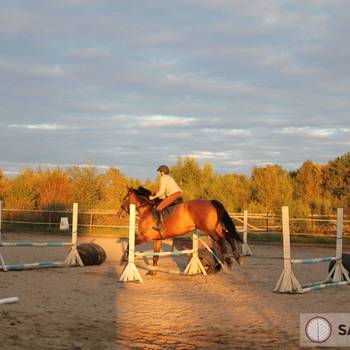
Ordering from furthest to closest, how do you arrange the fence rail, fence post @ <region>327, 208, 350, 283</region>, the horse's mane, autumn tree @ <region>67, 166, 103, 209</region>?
autumn tree @ <region>67, 166, 103, 209</region> → the fence rail → the horse's mane → fence post @ <region>327, 208, 350, 283</region>

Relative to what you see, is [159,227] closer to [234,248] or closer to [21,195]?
[234,248]

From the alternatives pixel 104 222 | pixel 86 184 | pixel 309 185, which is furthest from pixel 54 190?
pixel 309 185

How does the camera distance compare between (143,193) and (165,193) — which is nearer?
(165,193)

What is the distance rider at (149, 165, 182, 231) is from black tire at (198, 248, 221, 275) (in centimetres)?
145

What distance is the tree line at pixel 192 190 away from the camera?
1427 inches

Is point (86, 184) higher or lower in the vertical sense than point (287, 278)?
higher

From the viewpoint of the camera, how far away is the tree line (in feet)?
119

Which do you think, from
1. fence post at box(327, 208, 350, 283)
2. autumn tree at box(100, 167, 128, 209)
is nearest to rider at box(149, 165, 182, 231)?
fence post at box(327, 208, 350, 283)

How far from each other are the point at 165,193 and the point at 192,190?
26.0 meters

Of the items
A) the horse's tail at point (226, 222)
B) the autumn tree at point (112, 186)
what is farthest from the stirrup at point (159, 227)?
the autumn tree at point (112, 186)

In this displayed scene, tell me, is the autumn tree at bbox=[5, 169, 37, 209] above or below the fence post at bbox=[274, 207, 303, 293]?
above

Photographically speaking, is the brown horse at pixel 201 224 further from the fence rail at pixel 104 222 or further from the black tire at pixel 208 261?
the fence rail at pixel 104 222

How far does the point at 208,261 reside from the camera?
1381 cm

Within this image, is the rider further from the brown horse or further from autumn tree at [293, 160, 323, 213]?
autumn tree at [293, 160, 323, 213]
